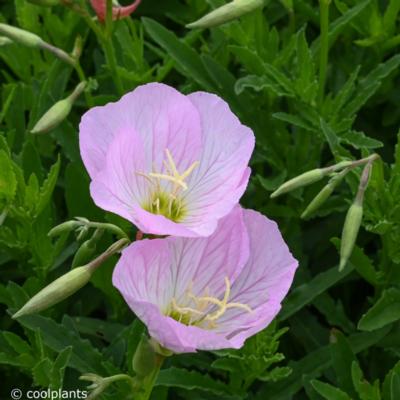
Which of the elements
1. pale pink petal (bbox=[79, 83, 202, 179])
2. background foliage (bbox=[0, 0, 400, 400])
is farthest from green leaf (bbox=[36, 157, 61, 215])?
pale pink petal (bbox=[79, 83, 202, 179])

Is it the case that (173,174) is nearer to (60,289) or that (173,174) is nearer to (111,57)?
(60,289)

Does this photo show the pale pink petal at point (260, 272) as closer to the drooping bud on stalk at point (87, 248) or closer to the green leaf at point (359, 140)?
the drooping bud on stalk at point (87, 248)

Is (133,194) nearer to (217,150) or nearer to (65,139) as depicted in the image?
(217,150)

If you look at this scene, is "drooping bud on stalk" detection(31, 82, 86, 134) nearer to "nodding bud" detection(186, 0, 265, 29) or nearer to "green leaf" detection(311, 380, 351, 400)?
"nodding bud" detection(186, 0, 265, 29)

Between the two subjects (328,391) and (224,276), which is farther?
(328,391)

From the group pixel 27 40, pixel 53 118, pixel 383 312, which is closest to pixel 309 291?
pixel 383 312

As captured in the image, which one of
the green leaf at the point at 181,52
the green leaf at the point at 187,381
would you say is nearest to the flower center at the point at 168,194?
the green leaf at the point at 187,381
